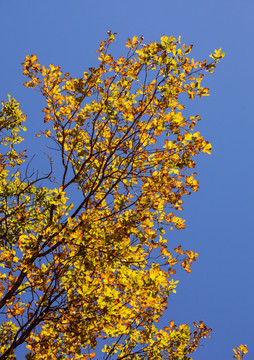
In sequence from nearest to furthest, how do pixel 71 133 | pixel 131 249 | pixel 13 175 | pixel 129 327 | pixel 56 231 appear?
pixel 56 231 < pixel 131 249 < pixel 129 327 < pixel 71 133 < pixel 13 175

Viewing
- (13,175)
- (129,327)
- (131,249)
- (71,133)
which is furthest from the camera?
(13,175)

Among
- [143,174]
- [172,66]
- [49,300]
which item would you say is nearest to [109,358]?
[49,300]

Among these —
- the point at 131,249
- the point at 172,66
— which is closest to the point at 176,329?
the point at 131,249

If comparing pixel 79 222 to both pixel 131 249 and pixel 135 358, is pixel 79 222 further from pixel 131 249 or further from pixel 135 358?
pixel 135 358

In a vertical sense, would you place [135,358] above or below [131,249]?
below

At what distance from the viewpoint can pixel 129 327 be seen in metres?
5.79

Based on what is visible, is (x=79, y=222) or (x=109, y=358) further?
(x=109, y=358)

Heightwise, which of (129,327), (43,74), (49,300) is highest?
(43,74)

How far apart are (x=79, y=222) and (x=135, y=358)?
2483 millimetres

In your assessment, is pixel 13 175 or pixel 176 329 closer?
pixel 176 329

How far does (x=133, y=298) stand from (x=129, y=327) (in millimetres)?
686

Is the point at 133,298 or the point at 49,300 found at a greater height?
the point at 133,298

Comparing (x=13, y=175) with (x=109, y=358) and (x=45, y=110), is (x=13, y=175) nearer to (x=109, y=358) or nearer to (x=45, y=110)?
(x=45, y=110)

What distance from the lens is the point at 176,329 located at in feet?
19.3
